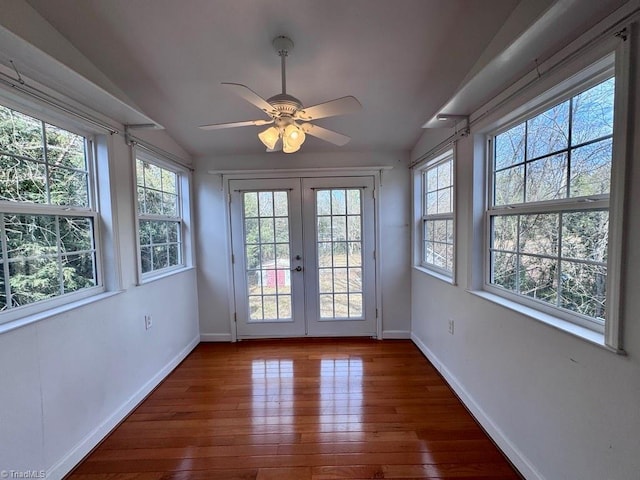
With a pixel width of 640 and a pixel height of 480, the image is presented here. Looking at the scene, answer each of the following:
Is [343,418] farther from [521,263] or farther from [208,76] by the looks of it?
[208,76]

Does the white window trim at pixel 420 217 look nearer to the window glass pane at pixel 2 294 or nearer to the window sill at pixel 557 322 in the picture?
the window sill at pixel 557 322

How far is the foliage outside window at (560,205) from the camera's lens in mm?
1174

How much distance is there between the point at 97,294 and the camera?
187cm

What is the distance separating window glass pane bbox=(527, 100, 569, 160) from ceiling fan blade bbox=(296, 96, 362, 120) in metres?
1.02

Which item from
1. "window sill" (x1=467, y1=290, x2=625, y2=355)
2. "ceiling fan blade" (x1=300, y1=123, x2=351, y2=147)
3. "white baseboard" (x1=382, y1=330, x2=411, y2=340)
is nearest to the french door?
"white baseboard" (x1=382, y1=330, x2=411, y2=340)

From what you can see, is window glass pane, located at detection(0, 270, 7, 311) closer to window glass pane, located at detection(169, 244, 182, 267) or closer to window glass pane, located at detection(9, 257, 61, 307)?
window glass pane, located at detection(9, 257, 61, 307)

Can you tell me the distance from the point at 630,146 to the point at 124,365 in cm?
300

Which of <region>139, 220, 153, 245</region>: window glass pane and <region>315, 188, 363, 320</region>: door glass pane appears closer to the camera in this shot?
<region>139, 220, 153, 245</region>: window glass pane

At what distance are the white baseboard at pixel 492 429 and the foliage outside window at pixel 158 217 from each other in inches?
107

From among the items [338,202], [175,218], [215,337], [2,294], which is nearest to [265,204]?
[338,202]

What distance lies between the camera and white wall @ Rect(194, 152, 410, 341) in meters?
3.05

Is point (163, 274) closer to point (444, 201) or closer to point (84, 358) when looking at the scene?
point (84, 358)

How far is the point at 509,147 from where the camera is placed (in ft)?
5.74

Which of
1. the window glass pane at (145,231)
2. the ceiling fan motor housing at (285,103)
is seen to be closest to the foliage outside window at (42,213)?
the window glass pane at (145,231)
